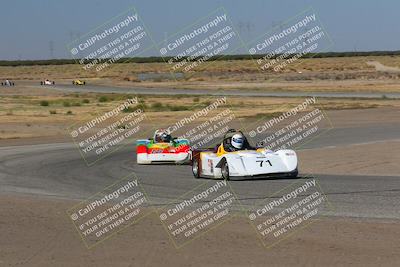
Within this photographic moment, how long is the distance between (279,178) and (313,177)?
0.84 m

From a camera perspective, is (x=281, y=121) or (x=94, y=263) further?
(x=281, y=121)

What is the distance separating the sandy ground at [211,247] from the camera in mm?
10211

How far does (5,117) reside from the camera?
2050 inches

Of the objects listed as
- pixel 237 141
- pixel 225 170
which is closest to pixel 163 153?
pixel 237 141

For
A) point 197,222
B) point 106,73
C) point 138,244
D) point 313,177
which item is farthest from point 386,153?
point 106,73

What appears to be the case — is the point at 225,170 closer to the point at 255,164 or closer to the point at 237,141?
the point at 255,164

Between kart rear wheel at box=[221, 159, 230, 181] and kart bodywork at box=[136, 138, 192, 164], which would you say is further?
kart bodywork at box=[136, 138, 192, 164]

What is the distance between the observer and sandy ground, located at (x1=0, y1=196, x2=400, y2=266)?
A: 10.2 meters

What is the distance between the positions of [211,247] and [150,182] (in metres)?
8.73

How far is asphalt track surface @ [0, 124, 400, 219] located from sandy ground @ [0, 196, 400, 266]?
1.59 m

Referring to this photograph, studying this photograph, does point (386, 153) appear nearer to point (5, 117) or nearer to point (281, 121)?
point (281, 121)

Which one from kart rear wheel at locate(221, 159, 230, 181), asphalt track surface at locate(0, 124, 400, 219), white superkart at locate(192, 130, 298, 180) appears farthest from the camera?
kart rear wheel at locate(221, 159, 230, 181)

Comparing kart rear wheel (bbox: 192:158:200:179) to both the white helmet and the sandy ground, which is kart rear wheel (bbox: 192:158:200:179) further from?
the sandy ground

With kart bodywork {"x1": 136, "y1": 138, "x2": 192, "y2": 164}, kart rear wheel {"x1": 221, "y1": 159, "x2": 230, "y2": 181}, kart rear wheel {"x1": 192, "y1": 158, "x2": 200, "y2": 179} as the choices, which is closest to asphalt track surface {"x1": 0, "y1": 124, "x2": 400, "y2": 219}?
kart rear wheel {"x1": 192, "y1": 158, "x2": 200, "y2": 179}
